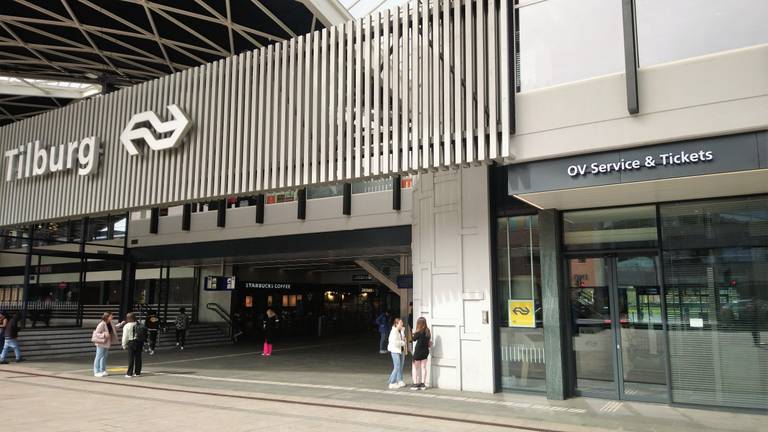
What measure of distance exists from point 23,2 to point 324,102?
12.7m

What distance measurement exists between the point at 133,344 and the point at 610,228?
37.3ft

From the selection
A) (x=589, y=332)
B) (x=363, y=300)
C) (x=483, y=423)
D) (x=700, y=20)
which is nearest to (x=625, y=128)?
(x=700, y=20)

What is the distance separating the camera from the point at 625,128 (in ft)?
27.6

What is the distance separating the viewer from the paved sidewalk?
8383mm

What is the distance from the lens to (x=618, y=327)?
10.1 metres

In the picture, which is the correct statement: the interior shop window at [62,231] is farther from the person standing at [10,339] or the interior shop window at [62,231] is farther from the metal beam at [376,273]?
the metal beam at [376,273]

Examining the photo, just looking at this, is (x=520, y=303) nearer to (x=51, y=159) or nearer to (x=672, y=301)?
(x=672, y=301)

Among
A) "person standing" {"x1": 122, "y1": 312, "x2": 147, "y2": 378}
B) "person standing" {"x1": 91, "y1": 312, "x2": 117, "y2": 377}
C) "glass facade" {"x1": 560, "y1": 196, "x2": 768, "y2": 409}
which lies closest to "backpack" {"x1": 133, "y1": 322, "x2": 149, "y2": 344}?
"person standing" {"x1": 122, "y1": 312, "x2": 147, "y2": 378}

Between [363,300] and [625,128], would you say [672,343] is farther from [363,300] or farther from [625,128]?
[363,300]

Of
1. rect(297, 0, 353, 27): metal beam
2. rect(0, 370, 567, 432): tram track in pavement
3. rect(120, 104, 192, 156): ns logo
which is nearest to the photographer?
rect(0, 370, 567, 432): tram track in pavement

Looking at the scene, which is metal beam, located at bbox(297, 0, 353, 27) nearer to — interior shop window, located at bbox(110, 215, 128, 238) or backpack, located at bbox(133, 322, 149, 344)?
backpack, located at bbox(133, 322, 149, 344)

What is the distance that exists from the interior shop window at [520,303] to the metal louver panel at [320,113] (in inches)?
93.4

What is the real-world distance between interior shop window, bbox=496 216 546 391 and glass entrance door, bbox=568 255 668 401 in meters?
0.67

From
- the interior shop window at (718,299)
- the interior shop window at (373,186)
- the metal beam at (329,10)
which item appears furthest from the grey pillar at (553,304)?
the metal beam at (329,10)
